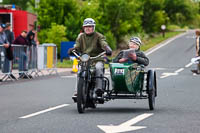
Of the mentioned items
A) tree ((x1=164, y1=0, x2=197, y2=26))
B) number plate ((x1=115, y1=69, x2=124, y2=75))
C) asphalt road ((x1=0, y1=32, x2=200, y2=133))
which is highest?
tree ((x1=164, y1=0, x2=197, y2=26))

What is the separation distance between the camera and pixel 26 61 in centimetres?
2316

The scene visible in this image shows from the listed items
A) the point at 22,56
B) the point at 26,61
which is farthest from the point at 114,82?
the point at 26,61

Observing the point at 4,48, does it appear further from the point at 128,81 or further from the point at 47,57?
the point at 128,81

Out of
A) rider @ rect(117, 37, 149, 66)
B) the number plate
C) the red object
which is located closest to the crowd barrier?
the red object

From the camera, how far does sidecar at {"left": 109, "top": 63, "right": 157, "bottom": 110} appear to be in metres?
10.9

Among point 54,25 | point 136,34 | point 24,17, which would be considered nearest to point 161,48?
point 136,34

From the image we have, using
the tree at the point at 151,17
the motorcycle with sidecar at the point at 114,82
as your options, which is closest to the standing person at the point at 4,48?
the motorcycle with sidecar at the point at 114,82

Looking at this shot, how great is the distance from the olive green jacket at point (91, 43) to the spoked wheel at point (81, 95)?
2.71 feet

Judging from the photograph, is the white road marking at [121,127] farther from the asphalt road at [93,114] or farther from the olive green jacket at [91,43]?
the olive green jacket at [91,43]

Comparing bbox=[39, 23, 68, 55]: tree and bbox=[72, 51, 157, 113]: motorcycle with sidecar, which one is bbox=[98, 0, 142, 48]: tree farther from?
bbox=[72, 51, 157, 113]: motorcycle with sidecar

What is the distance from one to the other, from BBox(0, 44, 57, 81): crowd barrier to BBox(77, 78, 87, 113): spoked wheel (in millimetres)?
10366

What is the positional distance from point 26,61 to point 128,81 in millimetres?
12458

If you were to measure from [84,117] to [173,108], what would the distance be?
239 cm

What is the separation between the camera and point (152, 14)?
66188 mm
